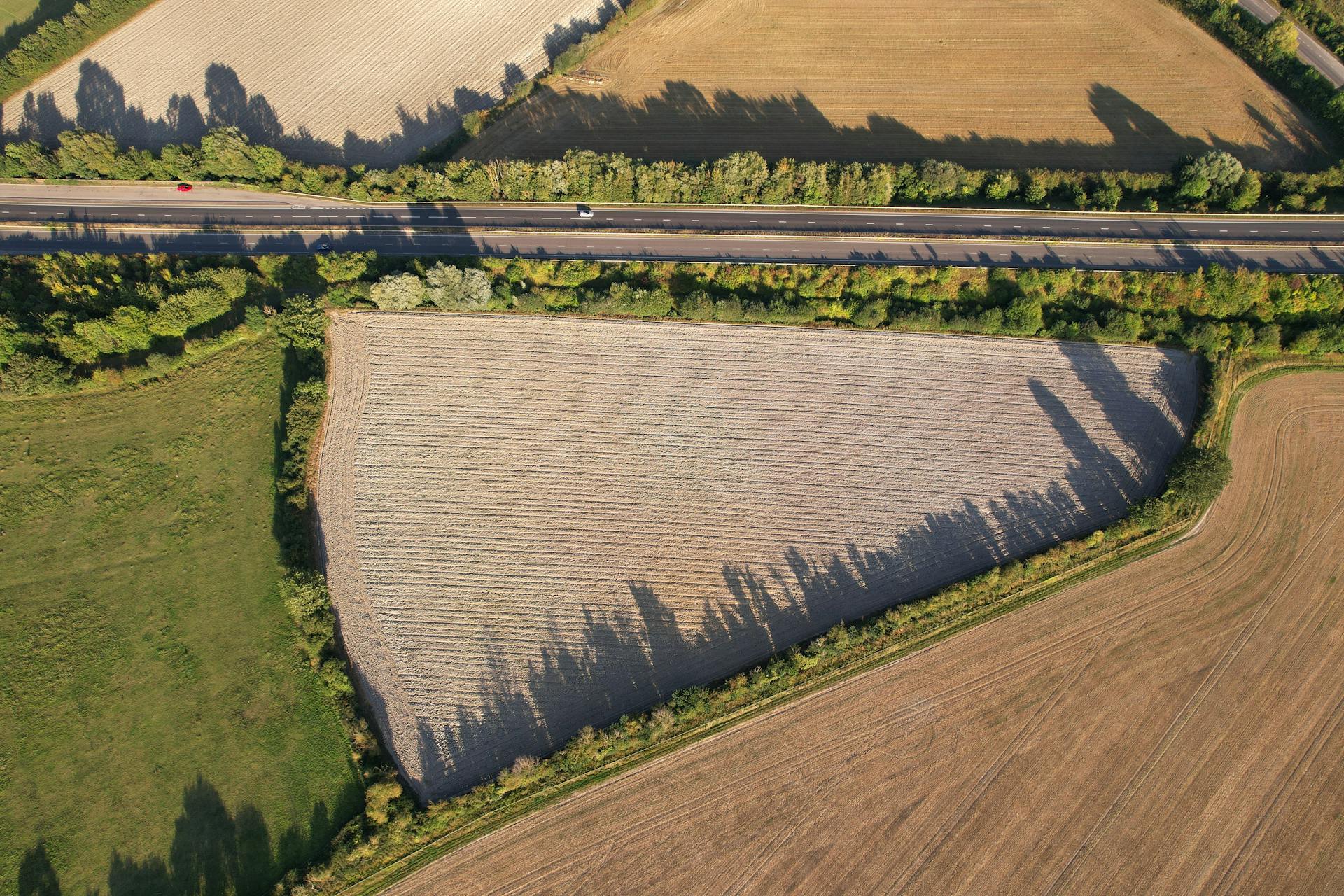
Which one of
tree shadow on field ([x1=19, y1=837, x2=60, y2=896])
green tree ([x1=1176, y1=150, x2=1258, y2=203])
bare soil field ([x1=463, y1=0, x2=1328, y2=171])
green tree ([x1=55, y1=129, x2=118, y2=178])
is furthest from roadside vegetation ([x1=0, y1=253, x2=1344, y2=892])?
bare soil field ([x1=463, y1=0, x2=1328, y2=171])

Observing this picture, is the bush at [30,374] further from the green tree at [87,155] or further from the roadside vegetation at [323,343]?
the green tree at [87,155]

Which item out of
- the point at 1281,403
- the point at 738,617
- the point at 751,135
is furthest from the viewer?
the point at 751,135

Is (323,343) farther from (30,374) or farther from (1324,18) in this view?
(1324,18)

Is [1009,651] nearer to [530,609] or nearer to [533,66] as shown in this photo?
[530,609]

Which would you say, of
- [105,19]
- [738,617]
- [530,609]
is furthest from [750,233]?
[105,19]

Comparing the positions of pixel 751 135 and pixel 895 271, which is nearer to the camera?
pixel 895 271

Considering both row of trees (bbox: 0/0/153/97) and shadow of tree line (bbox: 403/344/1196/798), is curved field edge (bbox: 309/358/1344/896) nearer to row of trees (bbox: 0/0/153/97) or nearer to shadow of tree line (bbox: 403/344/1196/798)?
shadow of tree line (bbox: 403/344/1196/798)

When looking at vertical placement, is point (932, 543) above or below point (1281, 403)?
below

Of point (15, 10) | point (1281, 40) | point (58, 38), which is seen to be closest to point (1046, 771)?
point (1281, 40)
